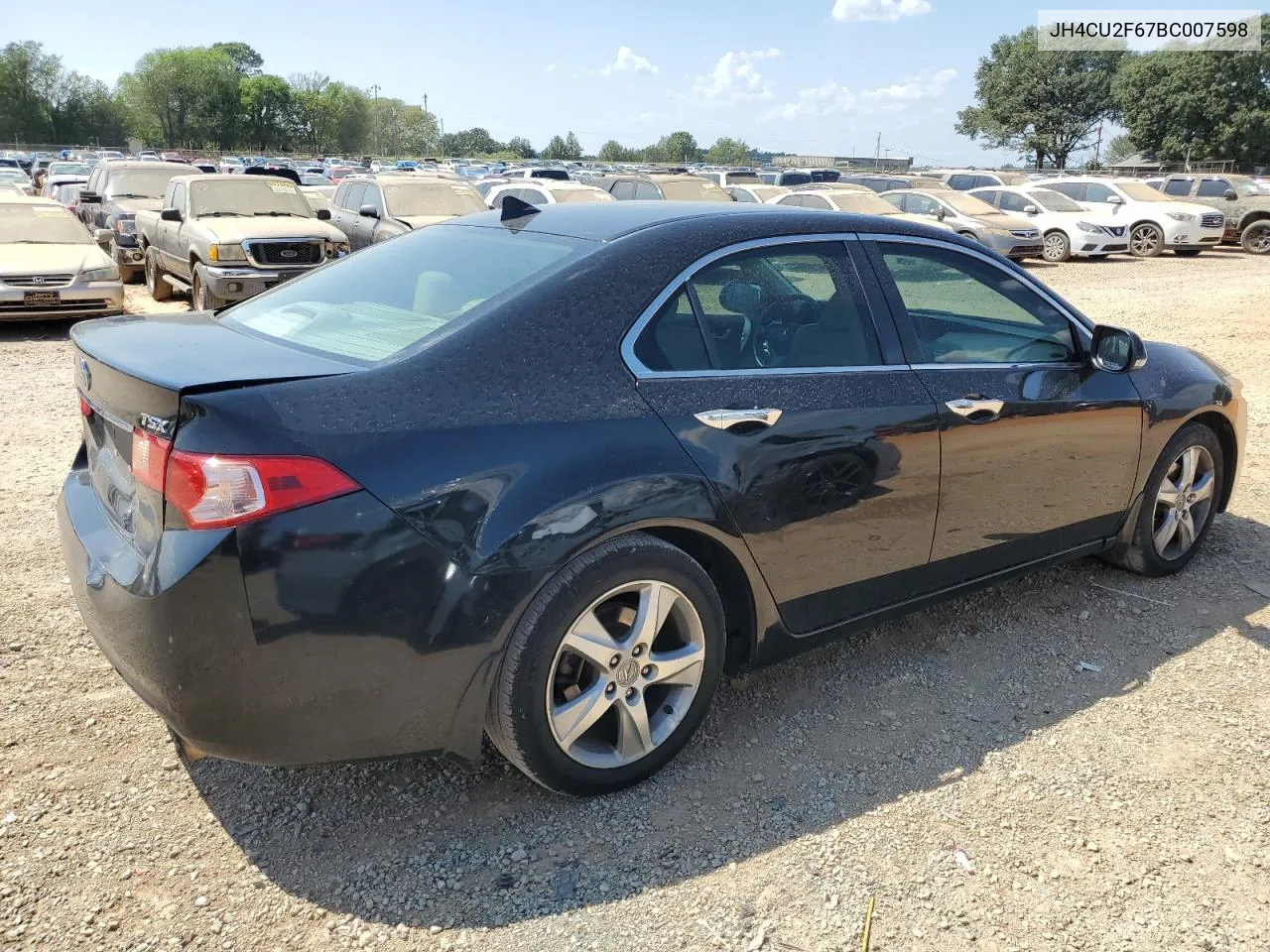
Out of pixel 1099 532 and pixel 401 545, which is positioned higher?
pixel 401 545

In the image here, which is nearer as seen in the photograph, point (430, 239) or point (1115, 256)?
point (430, 239)

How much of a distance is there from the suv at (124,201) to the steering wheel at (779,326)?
1380 cm

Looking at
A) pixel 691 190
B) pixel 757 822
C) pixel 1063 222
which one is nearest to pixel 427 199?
pixel 691 190

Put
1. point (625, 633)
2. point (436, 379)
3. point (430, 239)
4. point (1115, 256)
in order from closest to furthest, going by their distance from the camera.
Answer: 1. point (436, 379)
2. point (625, 633)
3. point (430, 239)
4. point (1115, 256)

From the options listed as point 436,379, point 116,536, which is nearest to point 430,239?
point 436,379

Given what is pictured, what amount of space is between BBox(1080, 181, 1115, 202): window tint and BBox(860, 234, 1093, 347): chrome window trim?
21.6 meters

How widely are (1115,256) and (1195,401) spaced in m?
20.3

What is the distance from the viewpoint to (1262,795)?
3084mm

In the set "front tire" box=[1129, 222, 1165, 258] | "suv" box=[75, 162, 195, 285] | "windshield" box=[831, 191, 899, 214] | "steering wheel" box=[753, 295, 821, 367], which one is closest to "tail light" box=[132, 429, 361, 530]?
"steering wheel" box=[753, 295, 821, 367]

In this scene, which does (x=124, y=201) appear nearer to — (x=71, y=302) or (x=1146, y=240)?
(x=71, y=302)

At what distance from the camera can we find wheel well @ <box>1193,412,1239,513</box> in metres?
4.59

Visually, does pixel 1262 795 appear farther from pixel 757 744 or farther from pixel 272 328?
pixel 272 328

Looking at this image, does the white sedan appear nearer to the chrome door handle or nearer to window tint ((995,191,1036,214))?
window tint ((995,191,1036,214))

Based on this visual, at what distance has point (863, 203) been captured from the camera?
1830cm
